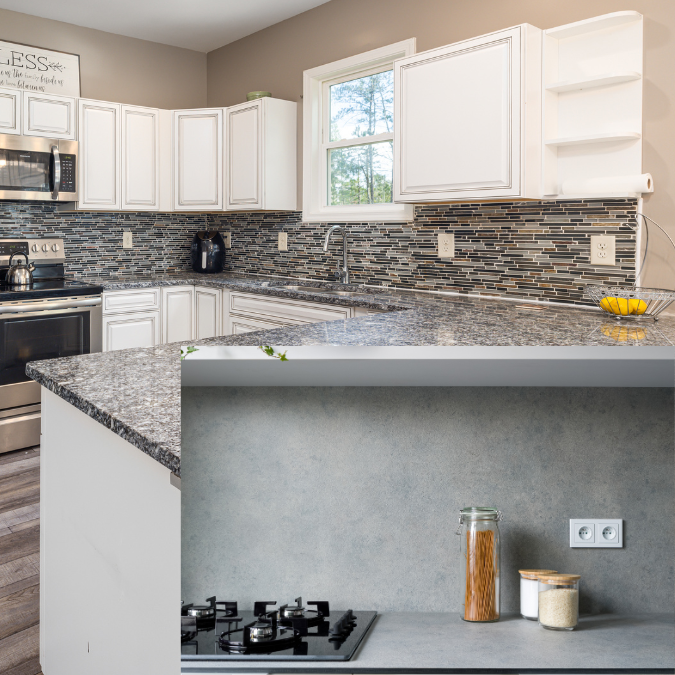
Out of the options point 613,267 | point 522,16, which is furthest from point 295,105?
point 613,267

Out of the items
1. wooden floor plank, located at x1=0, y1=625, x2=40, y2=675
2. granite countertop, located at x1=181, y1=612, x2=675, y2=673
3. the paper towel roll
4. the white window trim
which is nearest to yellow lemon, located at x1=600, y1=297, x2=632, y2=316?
the paper towel roll

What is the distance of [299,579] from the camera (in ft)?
5.25

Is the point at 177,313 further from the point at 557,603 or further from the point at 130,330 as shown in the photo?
the point at 557,603

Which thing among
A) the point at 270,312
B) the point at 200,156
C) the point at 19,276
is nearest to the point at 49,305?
the point at 19,276

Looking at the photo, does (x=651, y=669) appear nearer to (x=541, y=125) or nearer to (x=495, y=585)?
(x=495, y=585)

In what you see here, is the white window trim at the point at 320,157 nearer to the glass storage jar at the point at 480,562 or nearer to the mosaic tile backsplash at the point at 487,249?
the mosaic tile backsplash at the point at 487,249

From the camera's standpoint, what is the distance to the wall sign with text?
13.6ft

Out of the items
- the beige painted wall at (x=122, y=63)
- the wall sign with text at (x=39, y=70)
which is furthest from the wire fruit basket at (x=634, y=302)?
the beige painted wall at (x=122, y=63)

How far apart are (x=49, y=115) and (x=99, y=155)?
1.22 ft

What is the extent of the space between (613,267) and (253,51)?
10.1 feet

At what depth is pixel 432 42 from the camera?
3441 mm

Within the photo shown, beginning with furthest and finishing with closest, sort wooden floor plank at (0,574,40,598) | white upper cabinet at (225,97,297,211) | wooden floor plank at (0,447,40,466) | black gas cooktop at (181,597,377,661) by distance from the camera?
white upper cabinet at (225,97,297,211), wooden floor plank at (0,447,40,466), wooden floor plank at (0,574,40,598), black gas cooktop at (181,597,377,661)

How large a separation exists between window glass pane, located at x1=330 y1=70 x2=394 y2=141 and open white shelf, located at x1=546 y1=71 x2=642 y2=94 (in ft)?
3.91

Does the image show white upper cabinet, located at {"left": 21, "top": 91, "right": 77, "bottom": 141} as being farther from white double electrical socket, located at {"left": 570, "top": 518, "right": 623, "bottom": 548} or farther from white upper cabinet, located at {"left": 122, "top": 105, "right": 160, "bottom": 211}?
white double electrical socket, located at {"left": 570, "top": 518, "right": 623, "bottom": 548}
